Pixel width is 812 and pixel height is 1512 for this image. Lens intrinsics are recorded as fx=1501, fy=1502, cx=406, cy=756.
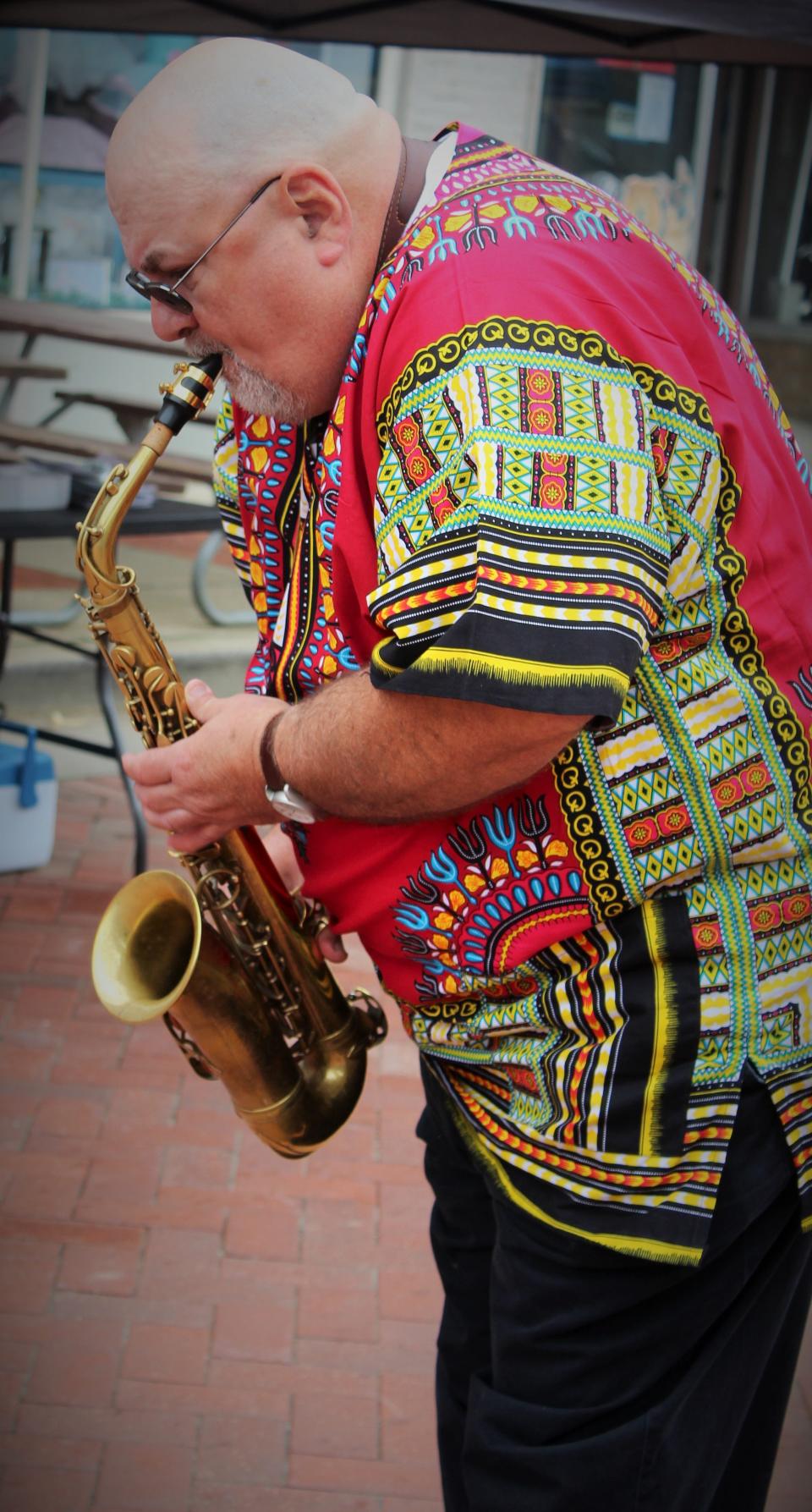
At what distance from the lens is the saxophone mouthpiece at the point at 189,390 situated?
172 cm

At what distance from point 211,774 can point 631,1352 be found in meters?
0.77

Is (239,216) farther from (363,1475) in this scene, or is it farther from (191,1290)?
(191,1290)

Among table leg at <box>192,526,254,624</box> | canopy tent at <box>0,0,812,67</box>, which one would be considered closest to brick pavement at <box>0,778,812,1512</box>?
canopy tent at <box>0,0,812,67</box>

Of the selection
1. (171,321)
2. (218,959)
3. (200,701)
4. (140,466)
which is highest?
(171,321)

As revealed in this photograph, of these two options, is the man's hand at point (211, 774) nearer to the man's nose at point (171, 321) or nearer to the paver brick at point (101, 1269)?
the man's nose at point (171, 321)

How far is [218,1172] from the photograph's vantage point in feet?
11.6

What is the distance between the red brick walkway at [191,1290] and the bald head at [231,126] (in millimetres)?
2180

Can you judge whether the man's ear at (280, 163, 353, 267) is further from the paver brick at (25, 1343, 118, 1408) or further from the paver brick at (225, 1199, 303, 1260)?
the paver brick at (225, 1199, 303, 1260)

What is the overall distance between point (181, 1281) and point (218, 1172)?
1.33 ft

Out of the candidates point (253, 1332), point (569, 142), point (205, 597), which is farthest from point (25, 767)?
point (569, 142)

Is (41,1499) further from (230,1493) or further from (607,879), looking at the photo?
(607,879)

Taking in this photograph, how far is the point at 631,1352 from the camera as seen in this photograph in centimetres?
162

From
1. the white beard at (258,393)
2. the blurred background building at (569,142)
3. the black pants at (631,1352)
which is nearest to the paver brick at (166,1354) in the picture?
the black pants at (631,1352)

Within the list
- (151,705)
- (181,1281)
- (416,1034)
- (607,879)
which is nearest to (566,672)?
(607,879)
